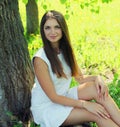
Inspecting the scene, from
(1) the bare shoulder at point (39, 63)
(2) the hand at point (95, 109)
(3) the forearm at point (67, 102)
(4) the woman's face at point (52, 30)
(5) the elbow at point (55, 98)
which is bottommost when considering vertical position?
(2) the hand at point (95, 109)

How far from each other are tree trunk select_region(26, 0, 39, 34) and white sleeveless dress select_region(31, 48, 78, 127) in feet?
17.1

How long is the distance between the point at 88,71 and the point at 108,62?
533 millimetres

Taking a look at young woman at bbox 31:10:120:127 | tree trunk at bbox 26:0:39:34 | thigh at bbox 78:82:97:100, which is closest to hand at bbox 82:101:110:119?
young woman at bbox 31:10:120:127

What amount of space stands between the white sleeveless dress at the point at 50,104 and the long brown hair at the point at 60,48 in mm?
45

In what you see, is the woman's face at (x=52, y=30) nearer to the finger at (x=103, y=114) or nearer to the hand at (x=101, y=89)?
the hand at (x=101, y=89)

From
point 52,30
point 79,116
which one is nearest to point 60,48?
point 52,30

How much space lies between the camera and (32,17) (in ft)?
31.6

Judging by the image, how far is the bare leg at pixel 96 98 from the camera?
4281mm

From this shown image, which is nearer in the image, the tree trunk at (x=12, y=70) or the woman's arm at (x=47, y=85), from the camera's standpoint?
the woman's arm at (x=47, y=85)

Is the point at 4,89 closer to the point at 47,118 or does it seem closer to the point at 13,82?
the point at 13,82

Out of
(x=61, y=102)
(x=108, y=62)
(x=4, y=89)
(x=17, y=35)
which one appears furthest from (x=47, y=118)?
(x=108, y=62)

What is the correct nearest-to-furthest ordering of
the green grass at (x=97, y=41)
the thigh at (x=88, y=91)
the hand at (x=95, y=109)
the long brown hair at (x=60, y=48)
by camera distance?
the hand at (x=95, y=109)
the long brown hair at (x=60, y=48)
the thigh at (x=88, y=91)
the green grass at (x=97, y=41)

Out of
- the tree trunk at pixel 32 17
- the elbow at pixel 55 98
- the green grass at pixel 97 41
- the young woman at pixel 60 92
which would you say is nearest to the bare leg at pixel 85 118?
the young woman at pixel 60 92

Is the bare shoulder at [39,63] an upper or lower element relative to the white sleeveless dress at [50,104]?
upper
